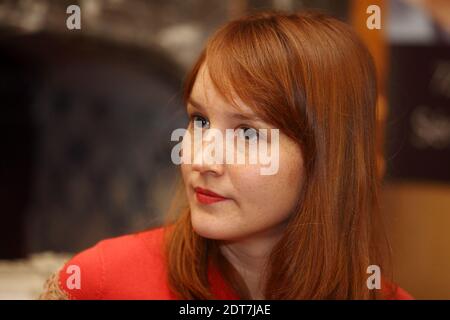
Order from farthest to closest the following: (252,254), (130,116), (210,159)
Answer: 1. (130,116)
2. (252,254)
3. (210,159)

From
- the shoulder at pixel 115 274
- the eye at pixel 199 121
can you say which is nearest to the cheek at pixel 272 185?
the eye at pixel 199 121

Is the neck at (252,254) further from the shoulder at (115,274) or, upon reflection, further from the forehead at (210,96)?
the forehead at (210,96)

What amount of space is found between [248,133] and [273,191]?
0.10 metres

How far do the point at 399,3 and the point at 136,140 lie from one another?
3.63 feet

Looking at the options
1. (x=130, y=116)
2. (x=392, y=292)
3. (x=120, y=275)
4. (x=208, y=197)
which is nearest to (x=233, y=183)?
(x=208, y=197)

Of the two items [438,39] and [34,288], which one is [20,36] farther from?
[438,39]

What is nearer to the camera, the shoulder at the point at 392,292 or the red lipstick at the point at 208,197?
the red lipstick at the point at 208,197

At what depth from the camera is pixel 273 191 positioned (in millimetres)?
986

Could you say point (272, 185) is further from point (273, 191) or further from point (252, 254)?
point (252, 254)

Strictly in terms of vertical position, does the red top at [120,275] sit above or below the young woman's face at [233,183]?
below

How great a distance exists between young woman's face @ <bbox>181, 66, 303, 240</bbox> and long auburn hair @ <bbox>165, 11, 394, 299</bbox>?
0.02 metres

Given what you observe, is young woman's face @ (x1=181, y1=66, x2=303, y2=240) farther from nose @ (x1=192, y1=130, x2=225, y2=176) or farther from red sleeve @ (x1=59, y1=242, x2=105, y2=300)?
red sleeve @ (x1=59, y1=242, x2=105, y2=300)

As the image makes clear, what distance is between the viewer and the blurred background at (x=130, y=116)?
207 centimetres
